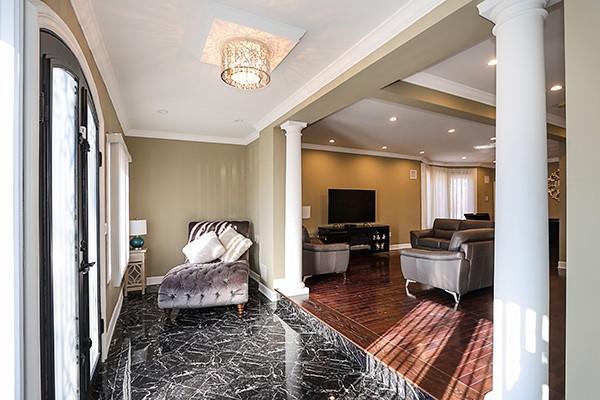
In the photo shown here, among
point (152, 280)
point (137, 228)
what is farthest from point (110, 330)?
point (152, 280)

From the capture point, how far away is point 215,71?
2.92 meters

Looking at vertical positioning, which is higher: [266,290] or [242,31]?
[242,31]

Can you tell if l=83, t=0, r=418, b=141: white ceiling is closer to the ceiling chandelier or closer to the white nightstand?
the ceiling chandelier

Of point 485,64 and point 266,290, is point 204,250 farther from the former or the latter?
point 485,64

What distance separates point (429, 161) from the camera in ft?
29.9

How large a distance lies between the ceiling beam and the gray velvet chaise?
2.78 m

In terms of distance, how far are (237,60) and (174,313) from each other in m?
3.25

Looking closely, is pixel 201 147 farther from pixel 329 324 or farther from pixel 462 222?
pixel 462 222

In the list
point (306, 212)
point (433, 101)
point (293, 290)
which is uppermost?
point (433, 101)

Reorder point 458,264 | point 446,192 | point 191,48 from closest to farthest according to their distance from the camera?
point 191,48
point 458,264
point 446,192

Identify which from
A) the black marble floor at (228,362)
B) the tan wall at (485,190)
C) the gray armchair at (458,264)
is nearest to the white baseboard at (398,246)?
the tan wall at (485,190)

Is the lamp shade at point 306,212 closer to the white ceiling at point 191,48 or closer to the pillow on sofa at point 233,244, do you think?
the pillow on sofa at point 233,244

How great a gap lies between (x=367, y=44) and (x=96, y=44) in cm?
212

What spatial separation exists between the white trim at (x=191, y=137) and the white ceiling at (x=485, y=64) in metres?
3.23
